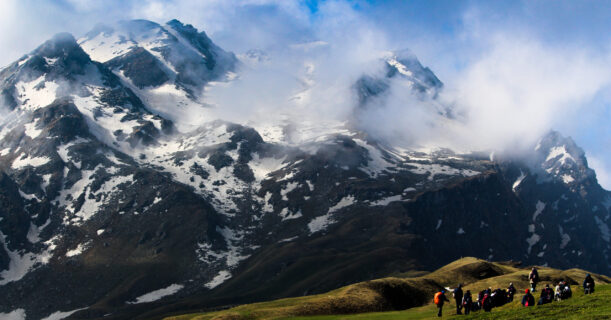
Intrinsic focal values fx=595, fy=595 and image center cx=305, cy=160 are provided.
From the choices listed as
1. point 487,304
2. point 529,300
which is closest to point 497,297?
point 487,304

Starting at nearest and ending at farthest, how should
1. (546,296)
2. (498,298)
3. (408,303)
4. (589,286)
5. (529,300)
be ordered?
(529,300) → (546,296) → (589,286) → (498,298) → (408,303)

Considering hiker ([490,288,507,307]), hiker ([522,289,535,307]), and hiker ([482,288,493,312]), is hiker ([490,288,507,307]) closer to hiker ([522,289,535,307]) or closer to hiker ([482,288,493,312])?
hiker ([482,288,493,312])

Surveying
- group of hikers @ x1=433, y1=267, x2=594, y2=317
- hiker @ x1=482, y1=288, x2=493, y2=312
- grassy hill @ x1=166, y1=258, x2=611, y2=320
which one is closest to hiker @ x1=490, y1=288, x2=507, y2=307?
group of hikers @ x1=433, y1=267, x2=594, y2=317

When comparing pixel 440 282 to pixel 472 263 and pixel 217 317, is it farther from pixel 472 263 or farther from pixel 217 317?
pixel 217 317

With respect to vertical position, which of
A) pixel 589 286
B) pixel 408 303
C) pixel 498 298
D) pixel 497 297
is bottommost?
pixel 408 303

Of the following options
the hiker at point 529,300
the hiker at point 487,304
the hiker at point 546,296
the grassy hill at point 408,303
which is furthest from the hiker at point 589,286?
the hiker at point 487,304

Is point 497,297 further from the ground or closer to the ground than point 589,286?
closer to the ground

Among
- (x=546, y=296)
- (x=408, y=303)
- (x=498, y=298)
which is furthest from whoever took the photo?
(x=408, y=303)

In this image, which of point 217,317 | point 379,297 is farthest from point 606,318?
point 379,297

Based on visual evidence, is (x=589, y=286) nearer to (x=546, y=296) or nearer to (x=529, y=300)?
(x=546, y=296)

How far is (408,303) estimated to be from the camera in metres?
116

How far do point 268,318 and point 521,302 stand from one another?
36.4m

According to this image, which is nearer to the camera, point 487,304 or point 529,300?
point 529,300

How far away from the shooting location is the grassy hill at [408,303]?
57906 mm
